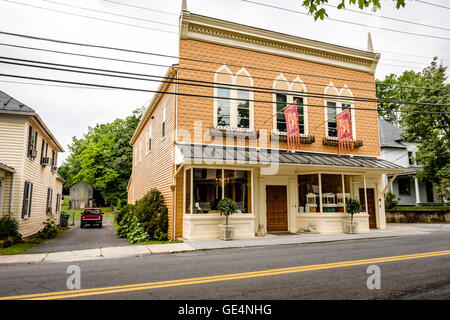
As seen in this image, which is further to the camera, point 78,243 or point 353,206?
point 353,206

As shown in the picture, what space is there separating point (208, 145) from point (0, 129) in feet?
32.1

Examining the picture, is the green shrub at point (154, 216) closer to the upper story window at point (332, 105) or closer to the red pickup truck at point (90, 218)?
the upper story window at point (332, 105)

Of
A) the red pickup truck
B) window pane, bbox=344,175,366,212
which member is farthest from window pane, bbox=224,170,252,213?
the red pickup truck

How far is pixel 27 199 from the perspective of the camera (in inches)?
610

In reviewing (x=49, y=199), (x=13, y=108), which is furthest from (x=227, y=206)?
(x=49, y=199)

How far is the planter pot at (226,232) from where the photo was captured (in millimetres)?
12383

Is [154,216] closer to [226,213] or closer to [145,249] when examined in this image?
[145,249]

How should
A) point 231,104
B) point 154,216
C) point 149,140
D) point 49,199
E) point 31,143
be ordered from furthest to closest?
point 49,199
point 149,140
point 31,143
point 231,104
point 154,216

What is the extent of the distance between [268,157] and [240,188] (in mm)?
1960

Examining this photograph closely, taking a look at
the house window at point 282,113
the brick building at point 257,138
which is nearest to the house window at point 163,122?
the brick building at point 257,138

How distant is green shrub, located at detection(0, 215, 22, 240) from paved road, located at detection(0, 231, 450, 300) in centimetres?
556

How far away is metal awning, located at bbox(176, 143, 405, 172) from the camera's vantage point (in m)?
12.9

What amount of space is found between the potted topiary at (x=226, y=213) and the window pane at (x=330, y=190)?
5.12m
